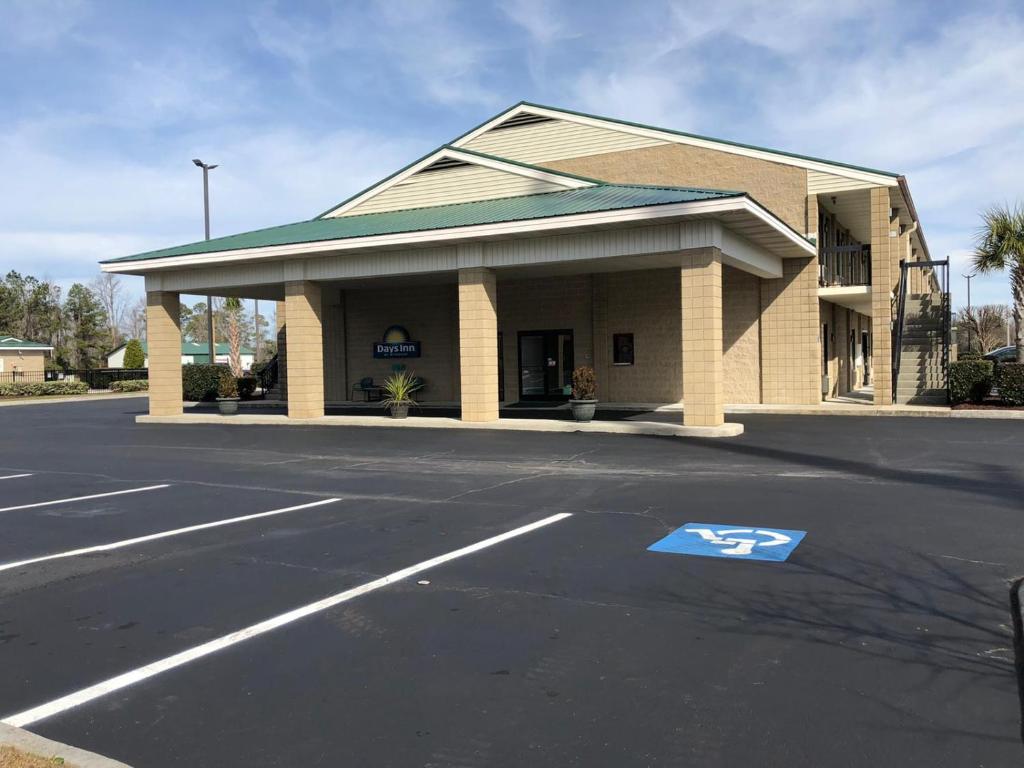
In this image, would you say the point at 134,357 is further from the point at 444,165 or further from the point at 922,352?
the point at 922,352

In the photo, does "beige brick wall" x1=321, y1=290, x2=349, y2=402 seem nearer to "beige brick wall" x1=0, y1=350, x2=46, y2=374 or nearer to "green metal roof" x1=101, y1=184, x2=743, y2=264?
"green metal roof" x1=101, y1=184, x2=743, y2=264

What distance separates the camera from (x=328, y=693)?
4180 millimetres

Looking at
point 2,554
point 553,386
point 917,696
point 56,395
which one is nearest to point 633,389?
point 553,386

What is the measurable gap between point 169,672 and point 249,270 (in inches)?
758

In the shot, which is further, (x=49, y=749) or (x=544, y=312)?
(x=544, y=312)

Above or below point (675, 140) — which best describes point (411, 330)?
below

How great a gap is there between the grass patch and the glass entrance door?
22.6m

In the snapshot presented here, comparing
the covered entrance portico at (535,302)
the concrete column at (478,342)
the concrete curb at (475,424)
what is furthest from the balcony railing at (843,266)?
the concrete column at (478,342)

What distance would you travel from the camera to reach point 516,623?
17.0 ft

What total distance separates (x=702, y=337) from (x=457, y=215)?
740cm

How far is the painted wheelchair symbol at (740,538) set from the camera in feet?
22.7

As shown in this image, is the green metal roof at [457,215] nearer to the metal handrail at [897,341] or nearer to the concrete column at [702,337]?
the concrete column at [702,337]

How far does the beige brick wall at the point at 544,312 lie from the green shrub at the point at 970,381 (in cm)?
959

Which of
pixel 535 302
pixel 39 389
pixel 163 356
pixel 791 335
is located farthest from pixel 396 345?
pixel 39 389
